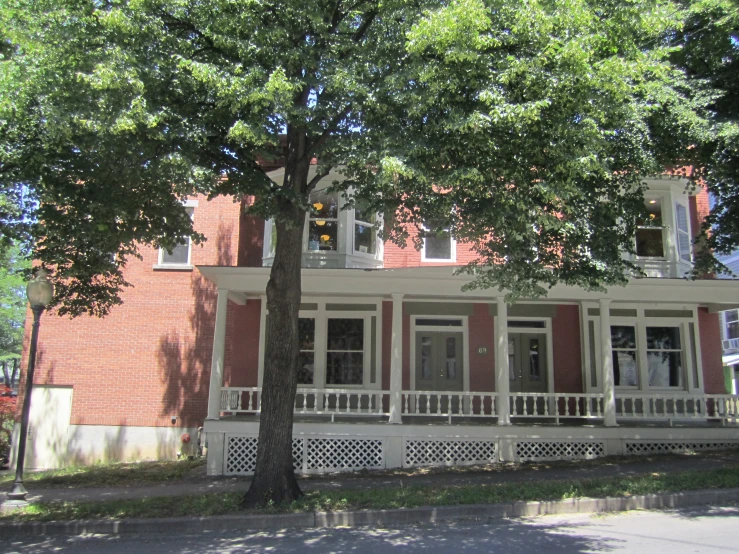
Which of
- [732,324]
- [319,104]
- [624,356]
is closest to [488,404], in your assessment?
[624,356]

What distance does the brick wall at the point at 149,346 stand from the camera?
49.9 ft

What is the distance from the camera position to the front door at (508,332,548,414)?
15.4m

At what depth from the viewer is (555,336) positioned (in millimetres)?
15414

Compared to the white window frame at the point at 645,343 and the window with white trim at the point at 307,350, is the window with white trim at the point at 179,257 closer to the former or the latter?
the window with white trim at the point at 307,350

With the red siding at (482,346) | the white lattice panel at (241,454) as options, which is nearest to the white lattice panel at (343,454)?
the white lattice panel at (241,454)

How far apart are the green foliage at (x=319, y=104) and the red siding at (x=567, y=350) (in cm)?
659

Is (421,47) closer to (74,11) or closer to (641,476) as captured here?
(74,11)

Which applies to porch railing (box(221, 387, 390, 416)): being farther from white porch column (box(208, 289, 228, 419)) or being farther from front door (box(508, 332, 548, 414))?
front door (box(508, 332, 548, 414))

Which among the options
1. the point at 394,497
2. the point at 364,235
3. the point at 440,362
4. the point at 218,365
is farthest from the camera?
the point at 440,362

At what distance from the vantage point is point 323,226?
48.3 ft

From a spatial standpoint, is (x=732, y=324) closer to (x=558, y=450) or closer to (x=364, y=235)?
(x=558, y=450)

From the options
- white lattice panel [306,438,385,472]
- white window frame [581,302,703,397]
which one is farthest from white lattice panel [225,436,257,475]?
white window frame [581,302,703,397]

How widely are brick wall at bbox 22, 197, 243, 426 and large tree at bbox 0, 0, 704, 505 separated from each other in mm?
6167

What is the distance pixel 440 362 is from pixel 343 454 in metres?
4.25
